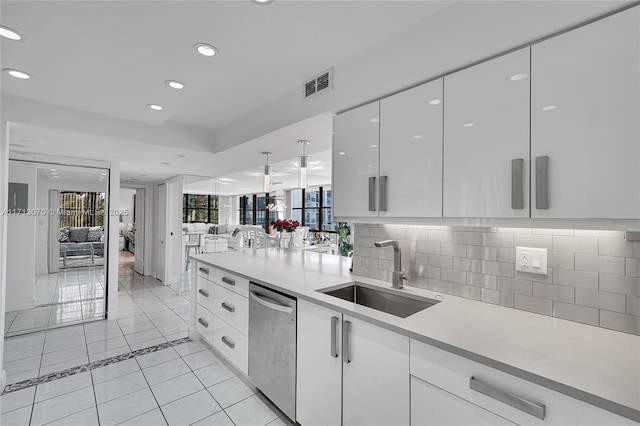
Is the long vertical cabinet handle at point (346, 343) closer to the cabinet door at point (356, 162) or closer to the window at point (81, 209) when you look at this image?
the cabinet door at point (356, 162)

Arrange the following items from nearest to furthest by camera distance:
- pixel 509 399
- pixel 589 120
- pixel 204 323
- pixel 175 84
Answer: pixel 509 399
pixel 589 120
pixel 175 84
pixel 204 323

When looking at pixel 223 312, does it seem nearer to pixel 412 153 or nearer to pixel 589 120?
pixel 412 153

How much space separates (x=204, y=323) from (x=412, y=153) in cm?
260

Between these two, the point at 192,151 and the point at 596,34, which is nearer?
the point at 596,34

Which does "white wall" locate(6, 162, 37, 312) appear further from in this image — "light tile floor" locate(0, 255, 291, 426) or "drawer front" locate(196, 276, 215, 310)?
"drawer front" locate(196, 276, 215, 310)

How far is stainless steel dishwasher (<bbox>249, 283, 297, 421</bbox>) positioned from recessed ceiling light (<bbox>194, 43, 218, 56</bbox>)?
1.59 m

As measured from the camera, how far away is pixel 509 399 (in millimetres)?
977

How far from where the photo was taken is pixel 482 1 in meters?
1.34

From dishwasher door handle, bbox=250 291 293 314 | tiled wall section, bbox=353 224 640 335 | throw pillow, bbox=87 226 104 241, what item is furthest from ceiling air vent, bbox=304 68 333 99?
throw pillow, bbox=87 226 104 241

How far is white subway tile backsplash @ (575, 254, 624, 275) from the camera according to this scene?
4.02ft

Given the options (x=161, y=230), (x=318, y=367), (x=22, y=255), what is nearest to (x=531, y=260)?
(x=318, y=367)

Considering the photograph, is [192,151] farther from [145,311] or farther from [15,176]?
[145,311]

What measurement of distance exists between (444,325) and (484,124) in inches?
36.7

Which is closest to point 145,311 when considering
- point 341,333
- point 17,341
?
point 17,341
